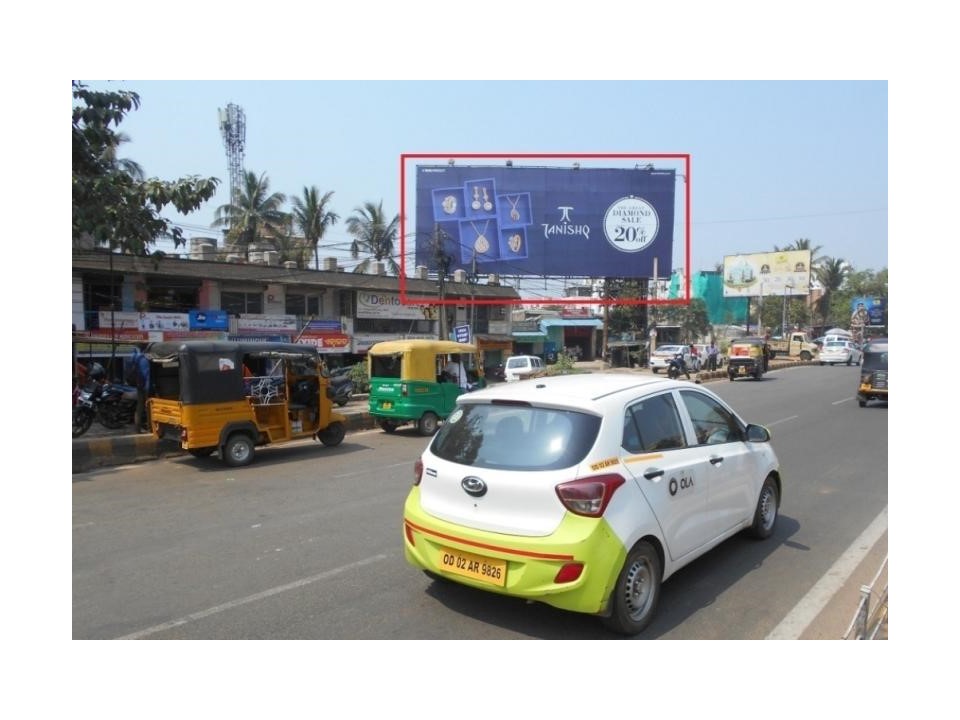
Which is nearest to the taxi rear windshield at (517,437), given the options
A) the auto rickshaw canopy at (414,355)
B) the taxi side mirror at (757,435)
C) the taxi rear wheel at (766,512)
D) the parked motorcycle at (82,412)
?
the taxi side mirror at (757,435)

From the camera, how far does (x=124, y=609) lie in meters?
4.48

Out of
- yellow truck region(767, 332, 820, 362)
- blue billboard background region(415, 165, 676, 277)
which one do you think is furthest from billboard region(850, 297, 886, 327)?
blue billboard background region(415, 165, 676, 277)

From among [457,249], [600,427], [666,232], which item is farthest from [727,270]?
[600,427]

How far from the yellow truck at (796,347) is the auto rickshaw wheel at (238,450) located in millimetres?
38618

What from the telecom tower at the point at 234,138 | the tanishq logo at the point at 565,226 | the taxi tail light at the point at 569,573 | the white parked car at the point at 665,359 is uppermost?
the telecom tower at the point at 234,138

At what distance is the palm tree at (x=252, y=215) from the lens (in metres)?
36.8

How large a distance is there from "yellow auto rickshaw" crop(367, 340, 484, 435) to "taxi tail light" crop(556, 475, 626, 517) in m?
9.02

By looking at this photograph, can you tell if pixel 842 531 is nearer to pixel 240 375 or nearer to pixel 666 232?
pixel 240 375

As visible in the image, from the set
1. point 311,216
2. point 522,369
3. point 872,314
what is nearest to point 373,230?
point 311,216

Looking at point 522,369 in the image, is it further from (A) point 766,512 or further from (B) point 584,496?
(B) point 584,496

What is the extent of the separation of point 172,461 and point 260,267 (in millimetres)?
15092

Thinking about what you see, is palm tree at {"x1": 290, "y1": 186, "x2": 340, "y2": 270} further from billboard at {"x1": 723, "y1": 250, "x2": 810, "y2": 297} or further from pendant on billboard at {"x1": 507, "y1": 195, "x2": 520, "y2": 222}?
billboard at {"x1": 723, "y1": 250, "x2": 810, "y2": 297}

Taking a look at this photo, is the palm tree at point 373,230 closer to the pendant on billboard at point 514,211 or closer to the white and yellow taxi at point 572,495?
the pendant on billboard at point 514,211

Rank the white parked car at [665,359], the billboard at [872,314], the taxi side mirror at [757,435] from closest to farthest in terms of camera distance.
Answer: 1. the taxi side mirror at [757,435]
2. the white parked car at [665,359]
3. the billboard at [872,314]
